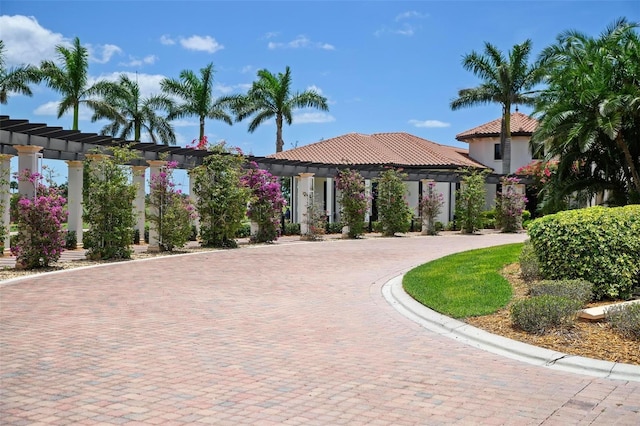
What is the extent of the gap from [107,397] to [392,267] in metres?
11.3

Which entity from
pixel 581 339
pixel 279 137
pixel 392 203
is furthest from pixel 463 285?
pixel 279 137

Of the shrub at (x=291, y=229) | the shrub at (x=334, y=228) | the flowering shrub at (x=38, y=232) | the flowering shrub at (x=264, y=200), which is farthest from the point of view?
the shrub at (x=334, y=228)

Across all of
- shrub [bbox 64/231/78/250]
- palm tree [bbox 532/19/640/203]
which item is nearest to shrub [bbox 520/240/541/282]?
palm tree [bbox 532/19/640/203]

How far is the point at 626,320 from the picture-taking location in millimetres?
7820

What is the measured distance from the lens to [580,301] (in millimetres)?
9078

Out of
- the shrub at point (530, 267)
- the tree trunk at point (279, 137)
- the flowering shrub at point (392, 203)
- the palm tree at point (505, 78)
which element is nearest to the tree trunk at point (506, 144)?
the palm tree at point (505, 78)

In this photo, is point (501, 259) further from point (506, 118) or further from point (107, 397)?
point (506, 118)

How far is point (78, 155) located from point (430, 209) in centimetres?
1703

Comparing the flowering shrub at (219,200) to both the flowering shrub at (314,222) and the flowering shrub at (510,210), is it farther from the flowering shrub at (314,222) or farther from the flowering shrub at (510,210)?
the flowering shrub at (510,210)

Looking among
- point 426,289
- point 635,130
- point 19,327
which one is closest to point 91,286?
point 19,327

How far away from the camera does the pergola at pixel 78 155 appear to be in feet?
55.7

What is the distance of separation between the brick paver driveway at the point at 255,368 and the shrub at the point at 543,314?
3.49ft

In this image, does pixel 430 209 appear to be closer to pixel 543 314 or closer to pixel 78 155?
pixel 78 155

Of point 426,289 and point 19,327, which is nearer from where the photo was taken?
point 19,327
